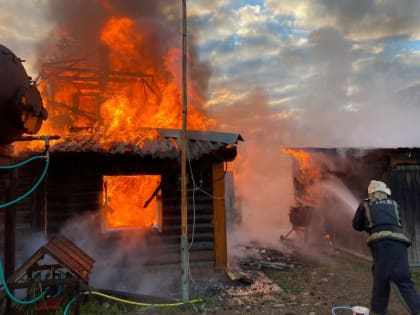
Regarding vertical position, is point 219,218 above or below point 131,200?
below

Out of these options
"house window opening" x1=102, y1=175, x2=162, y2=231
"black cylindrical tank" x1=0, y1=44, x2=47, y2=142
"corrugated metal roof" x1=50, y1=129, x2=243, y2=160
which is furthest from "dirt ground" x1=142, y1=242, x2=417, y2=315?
"black cylindrical tank" x1=0, y1=44, x2=47, y2=142

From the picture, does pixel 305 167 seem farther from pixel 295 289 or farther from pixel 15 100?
pixel 15 100

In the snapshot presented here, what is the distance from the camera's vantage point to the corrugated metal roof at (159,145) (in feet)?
24.1

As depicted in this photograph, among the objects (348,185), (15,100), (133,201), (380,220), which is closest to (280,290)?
(380,220)

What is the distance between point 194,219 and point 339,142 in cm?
2306

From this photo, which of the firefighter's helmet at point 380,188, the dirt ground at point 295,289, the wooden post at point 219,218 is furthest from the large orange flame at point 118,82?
the firefighter's helmet at point 380,188

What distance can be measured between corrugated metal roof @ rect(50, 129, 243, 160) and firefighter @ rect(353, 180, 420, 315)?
142 inches

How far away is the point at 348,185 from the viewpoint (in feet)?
38.1

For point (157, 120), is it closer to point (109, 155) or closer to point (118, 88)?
point (109, 155)

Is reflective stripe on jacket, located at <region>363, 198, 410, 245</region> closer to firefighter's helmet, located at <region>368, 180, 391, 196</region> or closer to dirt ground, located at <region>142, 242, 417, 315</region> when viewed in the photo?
firefighter's helmet, located at <region>368, 180, 391, 196</region>

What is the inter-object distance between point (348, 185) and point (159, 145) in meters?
7.55

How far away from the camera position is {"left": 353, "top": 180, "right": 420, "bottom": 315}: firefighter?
501cm

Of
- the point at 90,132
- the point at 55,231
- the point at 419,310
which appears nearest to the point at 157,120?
the point at 90,132

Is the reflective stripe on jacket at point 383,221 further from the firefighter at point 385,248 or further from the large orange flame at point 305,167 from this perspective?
the large orange flame at point 305,167
